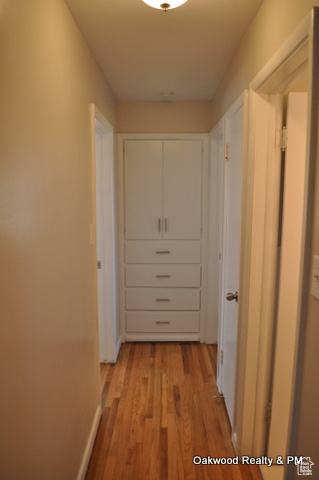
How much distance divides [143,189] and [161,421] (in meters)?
2.06

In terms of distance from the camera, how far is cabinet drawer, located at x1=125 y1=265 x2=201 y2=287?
3236 millimetres

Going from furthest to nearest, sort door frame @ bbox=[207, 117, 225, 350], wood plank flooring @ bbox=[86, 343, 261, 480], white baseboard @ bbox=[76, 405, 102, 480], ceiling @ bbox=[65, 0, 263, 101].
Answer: door frame @ bbox=[207, 117, 225, 350]
wood plank flooring @ bbox=[86, 343, 261, 480]
white baseboard @ bbox=[76, 405, 102, 480]
ceiling @ bbox=[65, 0, 263, 101]

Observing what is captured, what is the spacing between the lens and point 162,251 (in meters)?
3.21

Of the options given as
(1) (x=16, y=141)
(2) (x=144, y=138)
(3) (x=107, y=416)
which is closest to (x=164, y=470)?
(3) (x=107, y=416)

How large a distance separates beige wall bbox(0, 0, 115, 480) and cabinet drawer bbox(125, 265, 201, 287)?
140 centimetres

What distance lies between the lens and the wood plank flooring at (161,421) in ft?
5.75

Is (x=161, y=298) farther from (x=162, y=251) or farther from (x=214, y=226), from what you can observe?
(x=214, y=226)

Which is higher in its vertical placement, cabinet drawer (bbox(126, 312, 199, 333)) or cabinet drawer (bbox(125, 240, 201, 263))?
cabinet drawer (bbox(125, 240, 201, 263))

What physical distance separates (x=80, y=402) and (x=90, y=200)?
1.17 metres

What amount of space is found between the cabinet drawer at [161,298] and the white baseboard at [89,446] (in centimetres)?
124

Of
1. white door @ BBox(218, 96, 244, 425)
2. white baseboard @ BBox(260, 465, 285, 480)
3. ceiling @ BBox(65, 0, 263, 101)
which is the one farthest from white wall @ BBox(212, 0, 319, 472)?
white baseboard @ BBox(260, 465, 285, 480)

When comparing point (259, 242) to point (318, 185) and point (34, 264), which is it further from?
point (34, 264)

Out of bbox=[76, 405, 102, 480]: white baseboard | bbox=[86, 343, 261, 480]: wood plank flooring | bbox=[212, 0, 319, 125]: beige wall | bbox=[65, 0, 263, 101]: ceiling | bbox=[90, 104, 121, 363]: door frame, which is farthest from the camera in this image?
bbox=[90, 104, 121, 363]: door frame

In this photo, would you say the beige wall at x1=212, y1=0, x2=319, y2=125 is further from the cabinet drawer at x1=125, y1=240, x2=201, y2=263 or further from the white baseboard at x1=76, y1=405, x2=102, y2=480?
the white baseboard at x1=76, y1=405, x2=102, y2=480
